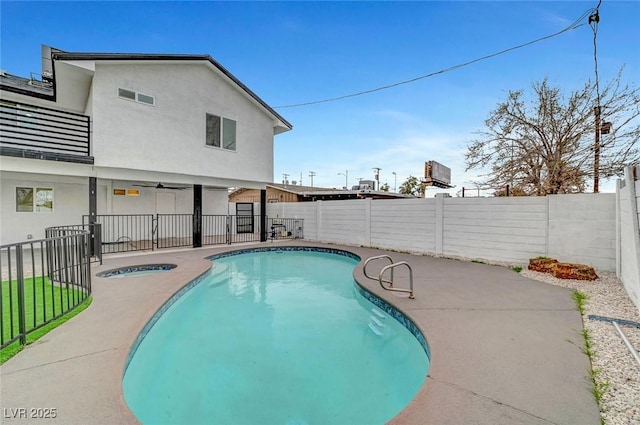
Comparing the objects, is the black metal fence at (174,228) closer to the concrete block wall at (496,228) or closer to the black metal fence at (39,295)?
the black metal fence at (39,295)

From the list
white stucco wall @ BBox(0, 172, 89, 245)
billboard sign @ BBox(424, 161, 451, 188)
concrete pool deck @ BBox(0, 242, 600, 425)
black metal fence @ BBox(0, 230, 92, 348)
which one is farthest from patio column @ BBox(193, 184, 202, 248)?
billboard sign @ BBox(424, 161, 451, 188)

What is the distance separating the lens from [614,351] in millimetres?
3230

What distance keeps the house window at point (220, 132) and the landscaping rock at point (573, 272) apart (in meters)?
11.5

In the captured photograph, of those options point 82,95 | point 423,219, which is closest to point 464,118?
point 423,219

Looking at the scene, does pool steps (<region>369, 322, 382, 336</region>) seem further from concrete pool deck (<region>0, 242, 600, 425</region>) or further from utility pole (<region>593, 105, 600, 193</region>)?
utility pole (<region>593, 105, 600, 193</region>)

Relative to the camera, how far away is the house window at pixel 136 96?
9414 mm

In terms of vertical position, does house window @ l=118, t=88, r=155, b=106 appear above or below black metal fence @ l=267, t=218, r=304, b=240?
above

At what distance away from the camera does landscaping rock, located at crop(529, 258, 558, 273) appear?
7281mm

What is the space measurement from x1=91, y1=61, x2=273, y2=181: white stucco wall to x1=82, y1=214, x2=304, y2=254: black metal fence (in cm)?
220

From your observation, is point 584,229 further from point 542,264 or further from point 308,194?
point 308,194

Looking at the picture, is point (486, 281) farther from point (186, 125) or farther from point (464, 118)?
point (186, 125)

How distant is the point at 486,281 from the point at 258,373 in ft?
17.9

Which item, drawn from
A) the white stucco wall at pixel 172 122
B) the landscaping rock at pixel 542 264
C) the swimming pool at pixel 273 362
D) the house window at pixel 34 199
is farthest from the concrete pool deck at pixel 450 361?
the house window at pixel 34 199

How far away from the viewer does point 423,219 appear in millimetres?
10602
